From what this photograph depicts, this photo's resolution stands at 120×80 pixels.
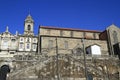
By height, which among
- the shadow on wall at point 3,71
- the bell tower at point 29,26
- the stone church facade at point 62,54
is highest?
the bell tower at point 29,26

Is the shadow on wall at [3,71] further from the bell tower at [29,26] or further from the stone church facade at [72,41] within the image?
the bell tower at [29,26]

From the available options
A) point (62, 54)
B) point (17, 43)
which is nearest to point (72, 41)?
point (62, 54)

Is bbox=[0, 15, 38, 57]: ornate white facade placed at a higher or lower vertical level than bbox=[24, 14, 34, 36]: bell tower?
lower

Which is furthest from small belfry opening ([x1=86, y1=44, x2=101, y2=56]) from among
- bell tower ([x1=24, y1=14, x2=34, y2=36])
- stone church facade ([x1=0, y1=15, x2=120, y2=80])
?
bell tower ([x1=24, y1=14, x2=34, y2=36])

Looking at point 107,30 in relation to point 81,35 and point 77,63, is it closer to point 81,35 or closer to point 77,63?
point 81,35

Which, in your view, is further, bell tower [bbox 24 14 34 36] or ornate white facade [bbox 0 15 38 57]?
bell tower [bbox 24 14 34 36]

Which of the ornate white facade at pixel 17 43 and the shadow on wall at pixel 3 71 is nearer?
the shadow on wall at pixel 3 71

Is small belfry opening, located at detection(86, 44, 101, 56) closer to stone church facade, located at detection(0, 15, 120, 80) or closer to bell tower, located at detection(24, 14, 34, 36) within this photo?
stone church facade, located at detection(0, 15, 120, 80)

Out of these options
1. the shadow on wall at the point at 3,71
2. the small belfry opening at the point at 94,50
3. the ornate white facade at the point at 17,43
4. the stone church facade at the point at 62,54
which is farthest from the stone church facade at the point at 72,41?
the ornate white facade at the point at 17,43

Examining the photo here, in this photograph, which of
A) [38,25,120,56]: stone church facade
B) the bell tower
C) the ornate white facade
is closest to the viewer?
[38,25,120,56]: stone church facade

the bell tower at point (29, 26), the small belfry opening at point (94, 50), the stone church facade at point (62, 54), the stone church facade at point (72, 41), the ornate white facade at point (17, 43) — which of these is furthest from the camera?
the bell tower at point (29, 26)

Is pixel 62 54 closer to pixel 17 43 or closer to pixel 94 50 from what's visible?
pixel 94 50

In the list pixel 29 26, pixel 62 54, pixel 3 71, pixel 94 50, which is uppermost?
pixel 29 26

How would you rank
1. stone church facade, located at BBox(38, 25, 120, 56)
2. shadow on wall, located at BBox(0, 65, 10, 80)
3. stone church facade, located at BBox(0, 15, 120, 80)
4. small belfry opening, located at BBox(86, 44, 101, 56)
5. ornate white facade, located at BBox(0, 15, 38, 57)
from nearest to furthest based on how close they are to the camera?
stone church facade, located at BBox(0, 15, 120, 80) < shadow on wall, located at BBox(0, 65, 10, 80) < small belfry opening, located at BBox(86, 44, 101, 56) < stone church facade, located at BBox(38, 25, 120, 56) < ornate white facade, located at BBox(0, 15, 38, 57)
